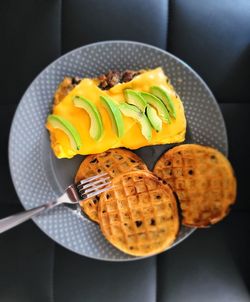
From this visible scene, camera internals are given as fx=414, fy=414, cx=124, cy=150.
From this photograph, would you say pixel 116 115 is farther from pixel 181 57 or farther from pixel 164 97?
pixel 181 57

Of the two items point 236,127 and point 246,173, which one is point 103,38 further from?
point 246,173

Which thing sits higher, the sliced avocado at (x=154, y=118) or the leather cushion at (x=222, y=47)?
the leather cushion at (x=222, y=47)

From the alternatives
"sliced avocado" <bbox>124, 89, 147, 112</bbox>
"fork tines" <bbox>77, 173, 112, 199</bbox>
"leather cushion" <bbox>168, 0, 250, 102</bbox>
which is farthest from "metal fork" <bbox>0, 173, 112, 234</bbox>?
"leather cushion" <bbox>168, 0, 250, 102</bbox>

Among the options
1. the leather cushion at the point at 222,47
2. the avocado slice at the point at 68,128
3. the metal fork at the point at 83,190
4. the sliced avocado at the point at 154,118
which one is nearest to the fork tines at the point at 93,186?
the metal fork at the point at 83,190

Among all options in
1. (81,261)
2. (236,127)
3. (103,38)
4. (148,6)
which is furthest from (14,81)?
(236,127)

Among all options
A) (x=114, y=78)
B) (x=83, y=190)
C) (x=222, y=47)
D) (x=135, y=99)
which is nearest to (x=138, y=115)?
(x=135, y=99)

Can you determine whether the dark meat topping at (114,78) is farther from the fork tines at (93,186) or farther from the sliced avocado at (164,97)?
the fork tines at (93,186)
